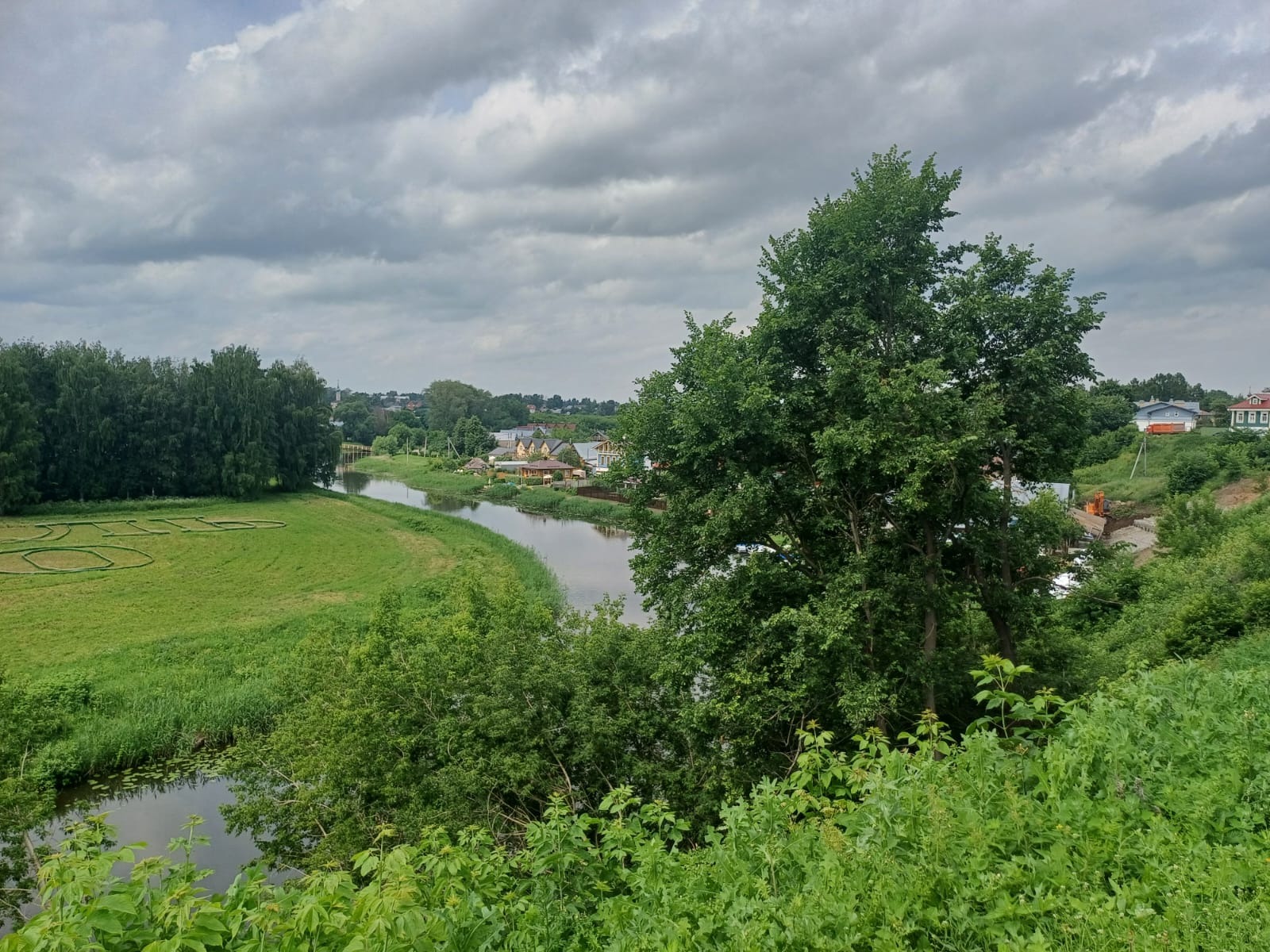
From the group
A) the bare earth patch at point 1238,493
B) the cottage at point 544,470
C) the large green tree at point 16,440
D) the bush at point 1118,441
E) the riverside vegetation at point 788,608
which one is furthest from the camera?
the cottage at point 544,470

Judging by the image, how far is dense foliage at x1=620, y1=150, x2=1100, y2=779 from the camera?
8766 millimetres

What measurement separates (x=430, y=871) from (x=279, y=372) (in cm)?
5910

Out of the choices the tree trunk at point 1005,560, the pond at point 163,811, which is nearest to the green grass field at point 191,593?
the pond at point 163,811

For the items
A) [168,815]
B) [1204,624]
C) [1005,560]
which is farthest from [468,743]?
[1204,624]

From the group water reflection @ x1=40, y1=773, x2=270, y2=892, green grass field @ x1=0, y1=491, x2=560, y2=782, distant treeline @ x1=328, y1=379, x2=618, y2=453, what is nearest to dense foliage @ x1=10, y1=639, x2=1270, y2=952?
water reflection @ x1=40, y1=773, x2=270, y2=892

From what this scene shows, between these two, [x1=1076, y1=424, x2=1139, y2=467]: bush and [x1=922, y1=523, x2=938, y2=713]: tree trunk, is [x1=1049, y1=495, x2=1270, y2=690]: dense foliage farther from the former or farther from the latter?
[x1=1076, y1=424, x2=1139, y2=467]: bush

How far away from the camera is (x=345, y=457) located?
102188mm

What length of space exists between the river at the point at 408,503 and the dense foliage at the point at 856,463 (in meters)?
3.39

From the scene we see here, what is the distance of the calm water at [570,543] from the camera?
2686 centimetres

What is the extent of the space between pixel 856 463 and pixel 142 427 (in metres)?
52.3

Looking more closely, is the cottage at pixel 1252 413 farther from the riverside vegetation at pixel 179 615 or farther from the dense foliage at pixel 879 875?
the dense foliage at pixel 879 875

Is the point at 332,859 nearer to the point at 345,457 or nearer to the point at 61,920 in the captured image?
the point at 61,920

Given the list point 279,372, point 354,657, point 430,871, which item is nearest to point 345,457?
point 279,372

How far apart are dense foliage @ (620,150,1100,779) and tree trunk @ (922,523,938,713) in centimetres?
3
